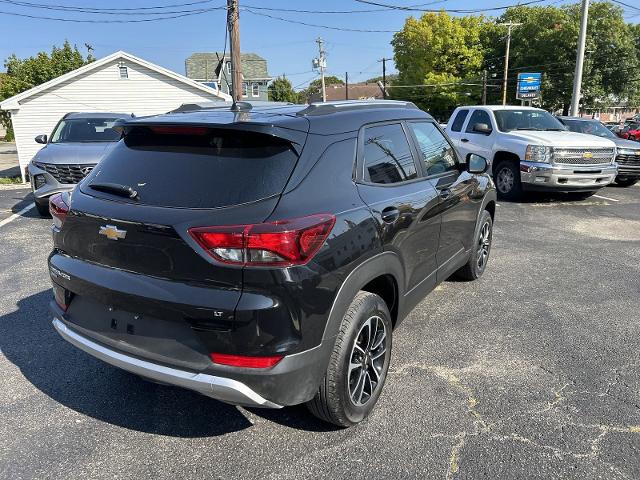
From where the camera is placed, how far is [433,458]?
2.62m

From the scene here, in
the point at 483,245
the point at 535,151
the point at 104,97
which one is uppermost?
the point at 104,97

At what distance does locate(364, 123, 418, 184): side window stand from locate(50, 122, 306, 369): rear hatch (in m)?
0.61

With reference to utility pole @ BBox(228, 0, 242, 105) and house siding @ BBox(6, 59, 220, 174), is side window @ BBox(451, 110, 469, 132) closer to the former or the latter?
utility pole @ BBox(228, 0, 242, 105)

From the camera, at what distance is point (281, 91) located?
2820 inches

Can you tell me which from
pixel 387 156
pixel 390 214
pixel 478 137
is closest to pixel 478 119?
pixel 478 137

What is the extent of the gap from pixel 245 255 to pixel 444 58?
51691mm

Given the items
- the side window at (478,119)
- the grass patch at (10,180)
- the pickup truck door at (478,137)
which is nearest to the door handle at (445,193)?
the pickup truck door at (478,137)

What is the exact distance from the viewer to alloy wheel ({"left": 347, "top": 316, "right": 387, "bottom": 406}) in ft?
9.26

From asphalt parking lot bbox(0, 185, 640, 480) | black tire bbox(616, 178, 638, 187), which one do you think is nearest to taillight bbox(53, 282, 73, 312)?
asphalt parking lot bbox(0, 185, 640, 480)

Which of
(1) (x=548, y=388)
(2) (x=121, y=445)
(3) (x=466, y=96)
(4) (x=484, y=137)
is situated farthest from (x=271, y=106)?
(3) (x=466, y=96)

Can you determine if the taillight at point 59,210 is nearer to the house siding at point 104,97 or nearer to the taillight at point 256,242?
the taillight at point 256,242

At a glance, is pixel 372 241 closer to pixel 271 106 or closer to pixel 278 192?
pixel 278 192

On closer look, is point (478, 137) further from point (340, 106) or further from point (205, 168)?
point (205, 168)

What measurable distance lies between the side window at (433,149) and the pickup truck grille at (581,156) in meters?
6.12
